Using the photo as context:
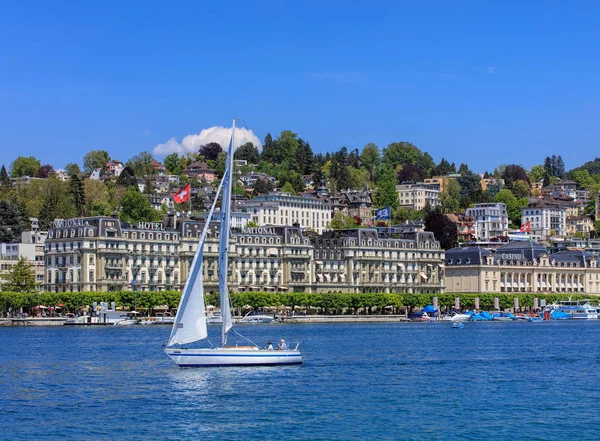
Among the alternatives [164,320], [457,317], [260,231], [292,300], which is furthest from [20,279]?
[457,317]

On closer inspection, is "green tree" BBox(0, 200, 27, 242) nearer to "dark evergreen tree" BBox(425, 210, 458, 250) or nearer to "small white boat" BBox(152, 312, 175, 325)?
"small white boat" BBox(152, 312, 175, 325)

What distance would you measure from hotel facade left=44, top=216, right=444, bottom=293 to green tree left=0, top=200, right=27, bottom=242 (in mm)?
24452

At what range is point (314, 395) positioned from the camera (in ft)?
165

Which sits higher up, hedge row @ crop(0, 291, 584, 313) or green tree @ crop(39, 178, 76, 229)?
green tree @ crop(39, 178, 76, 229)

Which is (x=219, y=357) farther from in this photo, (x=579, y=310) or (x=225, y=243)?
(x=579, y=310)

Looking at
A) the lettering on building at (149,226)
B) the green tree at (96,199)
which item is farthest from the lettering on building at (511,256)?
the green tree at (96,199)

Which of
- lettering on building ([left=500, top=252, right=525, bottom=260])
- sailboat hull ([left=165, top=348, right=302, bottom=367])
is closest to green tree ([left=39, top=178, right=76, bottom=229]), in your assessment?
lettering on building ([left=500, top=252, right=525, bottom=260])

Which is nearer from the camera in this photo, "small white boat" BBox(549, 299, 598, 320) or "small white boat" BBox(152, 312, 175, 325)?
"small white boat" BBox(152, 312, 175, 325)

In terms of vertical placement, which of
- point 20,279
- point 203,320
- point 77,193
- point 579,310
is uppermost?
point 77,193

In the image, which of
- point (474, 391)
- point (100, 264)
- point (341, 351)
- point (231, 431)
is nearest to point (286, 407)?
point (231, 431)

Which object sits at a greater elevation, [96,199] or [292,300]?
[96,199]

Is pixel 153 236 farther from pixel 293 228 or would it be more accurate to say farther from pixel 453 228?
pixel 453 228

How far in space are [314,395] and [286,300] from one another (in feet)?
280

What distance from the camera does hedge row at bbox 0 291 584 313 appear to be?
123125mm
